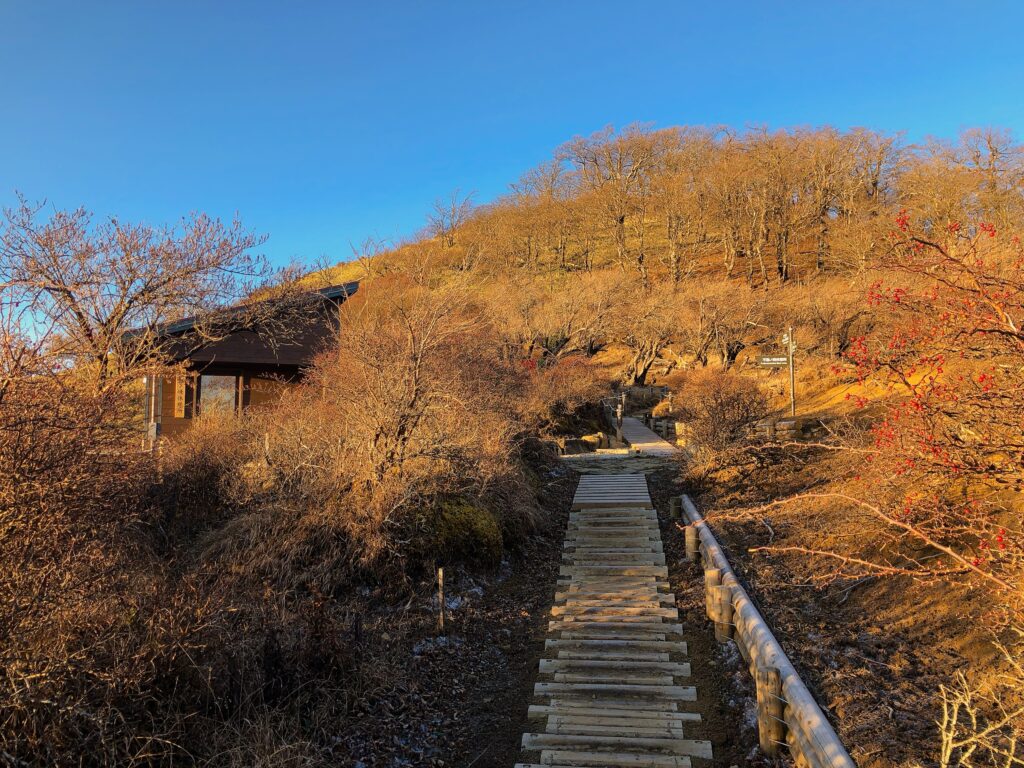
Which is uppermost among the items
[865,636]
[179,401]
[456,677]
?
[179,401]

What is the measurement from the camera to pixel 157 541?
9.30 m

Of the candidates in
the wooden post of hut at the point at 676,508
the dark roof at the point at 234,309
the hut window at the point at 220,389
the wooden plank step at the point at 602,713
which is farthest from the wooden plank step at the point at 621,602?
the hut window at the point at 220,389

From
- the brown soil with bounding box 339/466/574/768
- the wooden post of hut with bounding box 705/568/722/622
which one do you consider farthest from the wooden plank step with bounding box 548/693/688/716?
the wooden post of hut with bounding box 705/568/722/622

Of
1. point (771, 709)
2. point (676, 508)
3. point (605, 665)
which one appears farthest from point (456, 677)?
point (676, 508)

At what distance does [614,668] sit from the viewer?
605cm

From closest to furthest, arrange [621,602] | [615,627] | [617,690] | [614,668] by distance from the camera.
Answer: [617,690] → [614,668] → [615,627] → [621,602]

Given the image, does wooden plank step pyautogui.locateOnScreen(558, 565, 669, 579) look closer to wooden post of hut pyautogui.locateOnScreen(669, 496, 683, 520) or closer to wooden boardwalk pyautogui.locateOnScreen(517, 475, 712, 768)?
wooden boardwalk pyautogui.locateOnScreen(517, 475, 712, 768)

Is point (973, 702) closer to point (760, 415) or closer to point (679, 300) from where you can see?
point (760, 415)

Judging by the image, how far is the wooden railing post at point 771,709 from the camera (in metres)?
4.25

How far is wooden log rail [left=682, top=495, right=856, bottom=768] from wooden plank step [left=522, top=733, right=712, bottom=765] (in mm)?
534

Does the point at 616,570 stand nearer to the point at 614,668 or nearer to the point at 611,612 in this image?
the point at 611,612

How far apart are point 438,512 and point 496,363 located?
9.42 m

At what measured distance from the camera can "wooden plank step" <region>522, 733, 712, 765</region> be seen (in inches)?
181

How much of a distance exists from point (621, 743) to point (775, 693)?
1313 millimetres
